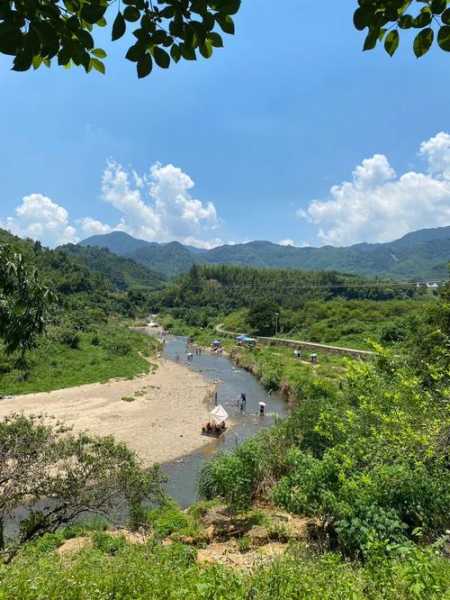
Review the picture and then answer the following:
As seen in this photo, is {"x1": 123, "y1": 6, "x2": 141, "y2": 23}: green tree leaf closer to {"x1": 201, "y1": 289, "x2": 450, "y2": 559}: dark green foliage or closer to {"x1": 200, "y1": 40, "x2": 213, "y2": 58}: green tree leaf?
{"x1": 200, "y1": 40, "x2": 213, "y2": 58}: green tree leaf

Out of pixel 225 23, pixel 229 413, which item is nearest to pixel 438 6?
pixel 225 23

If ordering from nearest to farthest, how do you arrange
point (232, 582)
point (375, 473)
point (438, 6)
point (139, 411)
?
point (438, 6) → point (232, 582) → point (375, 473) → point (139, 411)

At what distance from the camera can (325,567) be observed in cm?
488

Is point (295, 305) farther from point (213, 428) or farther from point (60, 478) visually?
point (60, 478)

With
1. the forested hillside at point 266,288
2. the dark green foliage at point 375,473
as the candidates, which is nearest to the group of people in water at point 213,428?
the dark green foliage at point 375,473

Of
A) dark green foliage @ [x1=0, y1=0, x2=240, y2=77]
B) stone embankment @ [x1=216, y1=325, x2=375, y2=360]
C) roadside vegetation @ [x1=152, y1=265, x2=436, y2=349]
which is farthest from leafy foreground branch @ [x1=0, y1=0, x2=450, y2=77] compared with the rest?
stone embankment @ [x1=216, y1=325, x2=375, y2=360]

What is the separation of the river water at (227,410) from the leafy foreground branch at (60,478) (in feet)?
20.2

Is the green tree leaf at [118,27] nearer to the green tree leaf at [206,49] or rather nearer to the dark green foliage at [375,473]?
the green tree leaf at [206,49]

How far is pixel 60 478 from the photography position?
28.1 feet

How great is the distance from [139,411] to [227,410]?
265 inches

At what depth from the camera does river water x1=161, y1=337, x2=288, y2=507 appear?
53.8 feet

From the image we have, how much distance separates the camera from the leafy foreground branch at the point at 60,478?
798cm

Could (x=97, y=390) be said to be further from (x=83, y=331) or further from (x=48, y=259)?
(x=48, y=259)

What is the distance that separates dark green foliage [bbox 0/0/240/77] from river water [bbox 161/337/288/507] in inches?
612
